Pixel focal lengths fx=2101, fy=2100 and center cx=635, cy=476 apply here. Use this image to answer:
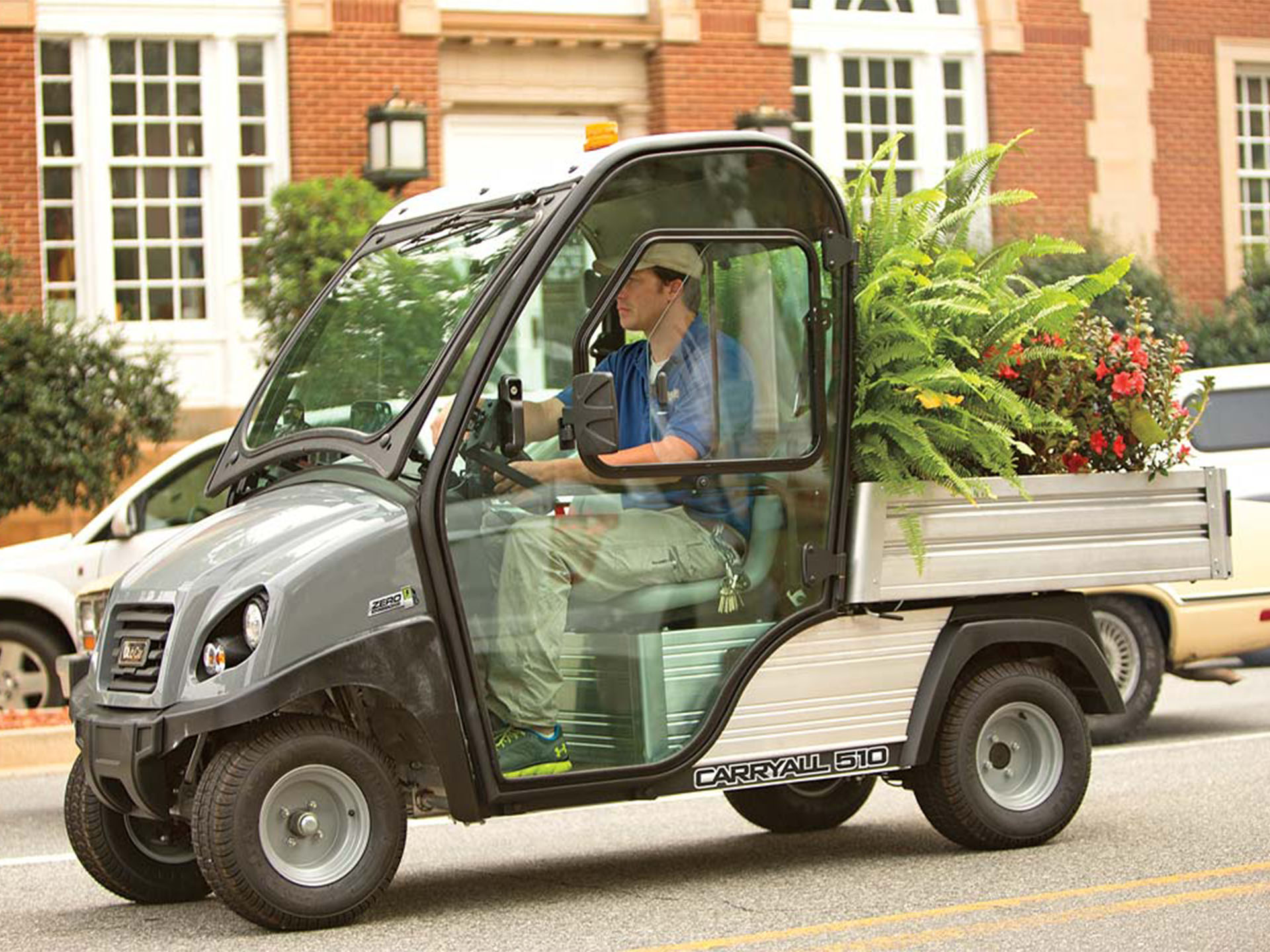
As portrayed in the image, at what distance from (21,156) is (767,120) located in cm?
716

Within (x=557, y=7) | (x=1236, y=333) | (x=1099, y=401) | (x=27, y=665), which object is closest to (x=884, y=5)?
(x=557, y=7)

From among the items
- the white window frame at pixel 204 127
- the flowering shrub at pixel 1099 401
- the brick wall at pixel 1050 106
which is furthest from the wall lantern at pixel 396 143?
the flowering shrub at pixel 1099 401

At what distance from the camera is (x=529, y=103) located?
21.3m

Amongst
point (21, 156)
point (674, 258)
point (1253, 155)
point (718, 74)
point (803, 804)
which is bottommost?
point (803, 804)

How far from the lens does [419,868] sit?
8.04m

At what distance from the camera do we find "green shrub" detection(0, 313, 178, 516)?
Answer: 613 inches

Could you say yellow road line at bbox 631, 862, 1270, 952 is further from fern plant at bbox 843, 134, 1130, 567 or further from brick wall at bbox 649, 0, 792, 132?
brick wall at bbox 649, 0, 792, 132

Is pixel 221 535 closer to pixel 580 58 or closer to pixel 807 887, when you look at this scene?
pixel 807 887

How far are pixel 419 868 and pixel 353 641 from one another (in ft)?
6.21

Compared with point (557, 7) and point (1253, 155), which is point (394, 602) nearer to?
point (557, 7)

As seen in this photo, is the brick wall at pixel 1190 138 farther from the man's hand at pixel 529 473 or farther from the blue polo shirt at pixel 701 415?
the man's hand at pixel 529 473

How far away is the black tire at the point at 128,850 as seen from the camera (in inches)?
276

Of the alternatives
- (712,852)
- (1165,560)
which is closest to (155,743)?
(712,852)

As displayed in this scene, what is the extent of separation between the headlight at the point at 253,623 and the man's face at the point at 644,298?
1.63 meters
